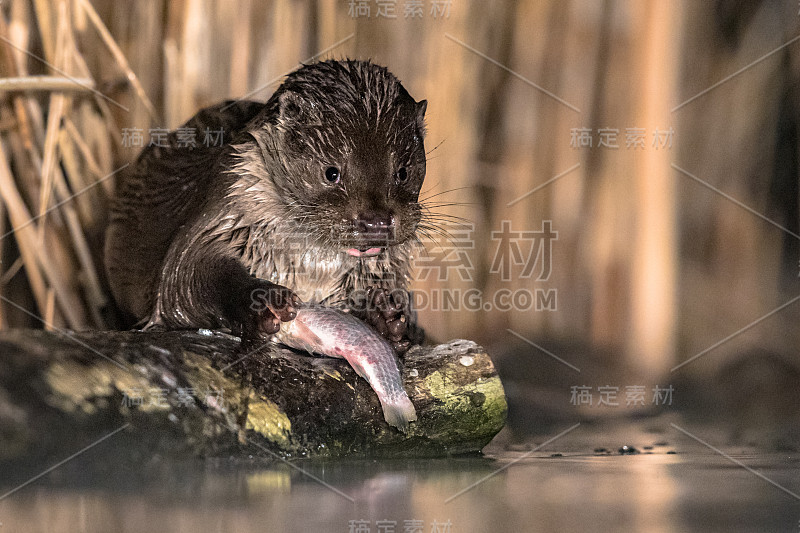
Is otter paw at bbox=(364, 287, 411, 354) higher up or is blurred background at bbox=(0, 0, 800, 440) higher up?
blurred background at bbox=(0, 0, 800, 440)

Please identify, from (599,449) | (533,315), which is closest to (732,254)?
(533,315)

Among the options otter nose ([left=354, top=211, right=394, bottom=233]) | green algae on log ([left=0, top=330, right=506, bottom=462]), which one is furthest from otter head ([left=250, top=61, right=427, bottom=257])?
green algae on log ([left=0, top=330, right=506, bottom=462])

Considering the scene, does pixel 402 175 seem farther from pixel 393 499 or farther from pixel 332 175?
pixel 393 499

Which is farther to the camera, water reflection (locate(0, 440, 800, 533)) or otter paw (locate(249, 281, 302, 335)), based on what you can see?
otter paw (locate(249, 281, 302, 335))

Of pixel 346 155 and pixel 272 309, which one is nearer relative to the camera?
pixel 272 309

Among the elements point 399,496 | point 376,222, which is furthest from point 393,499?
point 376,222

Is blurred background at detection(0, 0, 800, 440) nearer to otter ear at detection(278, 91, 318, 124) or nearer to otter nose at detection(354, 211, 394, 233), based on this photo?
otter ear at detection(278, 91, 318, 124)
